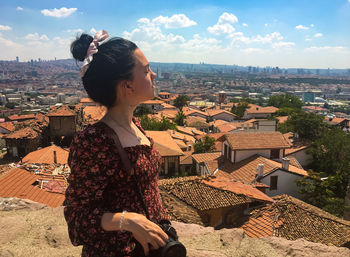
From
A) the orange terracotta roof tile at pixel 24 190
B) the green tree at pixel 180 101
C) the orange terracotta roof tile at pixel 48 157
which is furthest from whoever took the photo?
the green tree at pixel 180 101

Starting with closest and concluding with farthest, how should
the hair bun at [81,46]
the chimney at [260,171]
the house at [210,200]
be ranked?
the hair bun at [81,46] → the house at [210,200] → the chimney at [260,171]

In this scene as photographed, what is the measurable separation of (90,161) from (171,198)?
7600 millimetres

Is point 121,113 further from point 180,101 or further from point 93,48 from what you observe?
point 180,101

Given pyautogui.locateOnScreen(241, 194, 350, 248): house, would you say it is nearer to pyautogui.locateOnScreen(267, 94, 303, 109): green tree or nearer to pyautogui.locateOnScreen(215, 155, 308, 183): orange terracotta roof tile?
pyautogui.locateOnScreen(215, 155, 308, 183): orange terracotta roof tile

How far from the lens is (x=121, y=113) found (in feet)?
5.38

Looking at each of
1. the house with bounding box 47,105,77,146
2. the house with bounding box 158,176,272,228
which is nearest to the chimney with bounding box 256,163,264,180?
the house with bounding box 158,176,272,228

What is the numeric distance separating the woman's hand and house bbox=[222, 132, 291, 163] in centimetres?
1506

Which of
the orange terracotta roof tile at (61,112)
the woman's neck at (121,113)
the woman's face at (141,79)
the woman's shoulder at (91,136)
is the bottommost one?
the orange terracotta roof tile at (61,112)

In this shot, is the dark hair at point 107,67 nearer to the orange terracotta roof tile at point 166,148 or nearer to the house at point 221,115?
the orange terracotta roof tile at point 166,148

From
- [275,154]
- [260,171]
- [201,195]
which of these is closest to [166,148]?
[260,171]

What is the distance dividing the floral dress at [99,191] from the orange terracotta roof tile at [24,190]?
18.6ft

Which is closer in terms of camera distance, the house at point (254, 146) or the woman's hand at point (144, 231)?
the woman's hand at point (144, 231)

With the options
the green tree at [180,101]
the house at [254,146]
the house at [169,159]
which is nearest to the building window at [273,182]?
the house at [254,146]

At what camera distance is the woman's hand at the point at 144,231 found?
1375 millimetres
